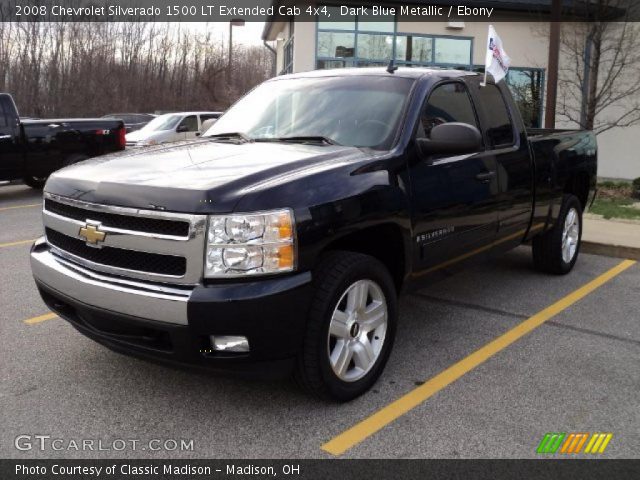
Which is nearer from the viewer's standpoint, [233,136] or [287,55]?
[233,136]

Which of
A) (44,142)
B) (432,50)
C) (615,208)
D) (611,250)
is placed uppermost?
(432,50)

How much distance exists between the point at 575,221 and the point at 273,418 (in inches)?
173

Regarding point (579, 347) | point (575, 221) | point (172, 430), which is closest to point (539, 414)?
point (579, 347)

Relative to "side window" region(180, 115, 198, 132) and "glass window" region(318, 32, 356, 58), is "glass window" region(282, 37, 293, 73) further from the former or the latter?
"side window" region(180, 115, 198, 132)

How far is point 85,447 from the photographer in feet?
9.82

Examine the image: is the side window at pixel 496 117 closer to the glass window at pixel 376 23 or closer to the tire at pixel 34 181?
the tire at pixel 34 181

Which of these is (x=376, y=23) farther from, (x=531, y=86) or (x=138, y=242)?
(x=138, y=242)

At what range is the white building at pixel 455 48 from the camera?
1689cm

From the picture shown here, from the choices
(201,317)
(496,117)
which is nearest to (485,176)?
(496,117)

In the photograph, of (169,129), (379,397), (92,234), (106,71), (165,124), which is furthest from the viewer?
(106,71)

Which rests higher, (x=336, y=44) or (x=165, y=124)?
(x=336, y=44)

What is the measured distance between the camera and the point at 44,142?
12000mm

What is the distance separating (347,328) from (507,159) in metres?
2.28
